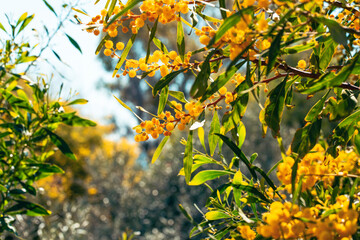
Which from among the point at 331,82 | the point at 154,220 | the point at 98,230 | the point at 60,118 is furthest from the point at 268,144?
the point at 331,82

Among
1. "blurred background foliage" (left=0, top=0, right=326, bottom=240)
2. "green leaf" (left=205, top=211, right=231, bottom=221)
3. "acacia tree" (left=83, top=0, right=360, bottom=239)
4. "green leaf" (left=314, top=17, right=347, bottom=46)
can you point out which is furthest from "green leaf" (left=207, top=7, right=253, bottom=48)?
"blurred background foliage" (left=0, top=0, right=326, bottom=240)

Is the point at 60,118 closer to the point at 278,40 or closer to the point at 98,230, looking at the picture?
the point at 278,40

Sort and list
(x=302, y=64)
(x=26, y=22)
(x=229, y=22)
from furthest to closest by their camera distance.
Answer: (x=26, y=22)
(x=302, y=64)
(x=229, y=22)

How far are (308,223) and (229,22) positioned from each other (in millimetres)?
371

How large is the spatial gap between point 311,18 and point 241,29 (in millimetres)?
112

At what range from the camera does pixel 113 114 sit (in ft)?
54.8

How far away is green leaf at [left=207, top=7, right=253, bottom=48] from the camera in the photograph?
60cm

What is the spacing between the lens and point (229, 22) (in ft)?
2.02

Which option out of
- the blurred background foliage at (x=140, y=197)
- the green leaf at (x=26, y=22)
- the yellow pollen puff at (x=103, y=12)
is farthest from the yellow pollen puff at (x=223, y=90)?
the blurred background foliage at (x=140, y=197)

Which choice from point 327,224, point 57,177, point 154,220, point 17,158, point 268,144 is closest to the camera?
point 327,224

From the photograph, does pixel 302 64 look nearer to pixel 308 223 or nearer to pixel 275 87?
pixel 275 87

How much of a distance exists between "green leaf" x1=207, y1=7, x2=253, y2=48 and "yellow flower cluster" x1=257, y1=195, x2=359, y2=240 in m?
0.31

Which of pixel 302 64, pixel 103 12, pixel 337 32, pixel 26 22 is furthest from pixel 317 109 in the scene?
pixel 26 22

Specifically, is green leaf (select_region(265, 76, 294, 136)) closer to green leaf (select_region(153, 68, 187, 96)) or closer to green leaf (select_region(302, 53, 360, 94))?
green leaf (select_region(302, 53, 360, 94))
